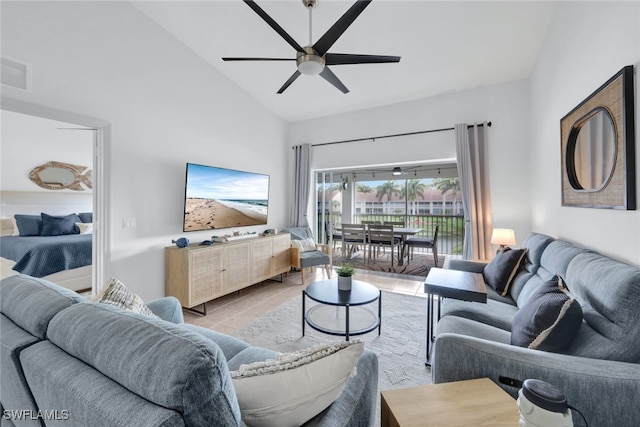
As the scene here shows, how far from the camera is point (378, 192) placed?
24.6 feet

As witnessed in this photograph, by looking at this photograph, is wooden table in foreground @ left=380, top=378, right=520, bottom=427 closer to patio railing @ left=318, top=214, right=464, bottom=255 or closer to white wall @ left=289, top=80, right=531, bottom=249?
white wall @ left=289, top=80, right=531, bottom=249

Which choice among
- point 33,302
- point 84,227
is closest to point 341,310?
point 33,302

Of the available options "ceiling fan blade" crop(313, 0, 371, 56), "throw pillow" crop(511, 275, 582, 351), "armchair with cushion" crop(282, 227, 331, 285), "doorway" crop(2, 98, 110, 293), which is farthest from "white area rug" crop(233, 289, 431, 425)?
"ceiling fan blade" crop(313, 0, 371, 56)

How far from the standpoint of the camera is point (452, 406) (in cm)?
93

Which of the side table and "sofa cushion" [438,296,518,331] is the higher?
the side table

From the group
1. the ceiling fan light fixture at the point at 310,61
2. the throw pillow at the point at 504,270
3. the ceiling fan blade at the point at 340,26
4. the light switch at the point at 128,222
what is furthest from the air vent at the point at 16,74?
the throw pillow at the point at 504,270

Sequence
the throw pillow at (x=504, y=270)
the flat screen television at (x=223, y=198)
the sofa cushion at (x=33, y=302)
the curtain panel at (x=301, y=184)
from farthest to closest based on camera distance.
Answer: the curtain panel at (x=301, y=184)
the flat screen television at (x=223, y=198)
the throw pillow at (x=504, y=270)
the sofa cushion at (x=33, y=302)

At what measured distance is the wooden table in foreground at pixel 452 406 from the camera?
2.83 ft

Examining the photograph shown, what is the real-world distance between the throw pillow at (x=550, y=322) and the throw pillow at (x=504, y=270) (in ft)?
3.45

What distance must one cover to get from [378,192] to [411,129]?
3.42m

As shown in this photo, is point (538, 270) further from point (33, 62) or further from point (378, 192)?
point (378, 192)

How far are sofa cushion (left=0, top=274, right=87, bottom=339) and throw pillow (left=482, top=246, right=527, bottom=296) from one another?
287 centimetres

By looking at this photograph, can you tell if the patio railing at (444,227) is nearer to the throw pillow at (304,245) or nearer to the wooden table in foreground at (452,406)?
the throw pillow at (304,245)

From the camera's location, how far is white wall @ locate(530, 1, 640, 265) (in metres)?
1.45
